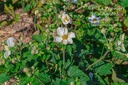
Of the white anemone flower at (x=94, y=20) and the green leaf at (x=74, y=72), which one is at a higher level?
the white anemone flower at (x=94, y=20)

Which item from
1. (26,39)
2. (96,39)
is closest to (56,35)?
(96,39)

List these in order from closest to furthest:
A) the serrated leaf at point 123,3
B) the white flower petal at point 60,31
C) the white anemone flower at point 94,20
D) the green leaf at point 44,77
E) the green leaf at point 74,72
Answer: the white flower petal at point 60,31, the green leaf at point 44,77, the green leaf at point 74,72, the white anemone flower at point 94,20, the serrated leaf at point 123,3

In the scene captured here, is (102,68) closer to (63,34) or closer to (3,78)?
(63,34)

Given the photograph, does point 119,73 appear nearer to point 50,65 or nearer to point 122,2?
point 50,65

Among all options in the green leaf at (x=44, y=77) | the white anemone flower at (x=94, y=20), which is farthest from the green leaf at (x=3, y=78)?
the white anemone flower at (x=94, y=20)

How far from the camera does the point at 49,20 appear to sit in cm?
311

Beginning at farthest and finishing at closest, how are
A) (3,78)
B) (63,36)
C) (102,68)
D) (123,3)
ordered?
(123,3), (102,68), (3,78), (63,36)

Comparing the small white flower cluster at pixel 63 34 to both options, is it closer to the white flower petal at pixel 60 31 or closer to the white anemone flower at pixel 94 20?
the white flower petal at pixel 60 31

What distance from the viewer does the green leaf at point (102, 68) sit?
240 centimetres

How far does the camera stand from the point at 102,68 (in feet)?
7.95

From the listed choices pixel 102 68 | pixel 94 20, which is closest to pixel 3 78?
pixel 102 68

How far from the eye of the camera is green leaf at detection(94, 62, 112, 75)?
240 centimetres

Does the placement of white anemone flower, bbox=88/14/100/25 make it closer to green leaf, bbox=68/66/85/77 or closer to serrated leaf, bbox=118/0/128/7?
serrated leaf, bbox=118/0/128/7

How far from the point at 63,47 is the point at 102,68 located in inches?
19.7
